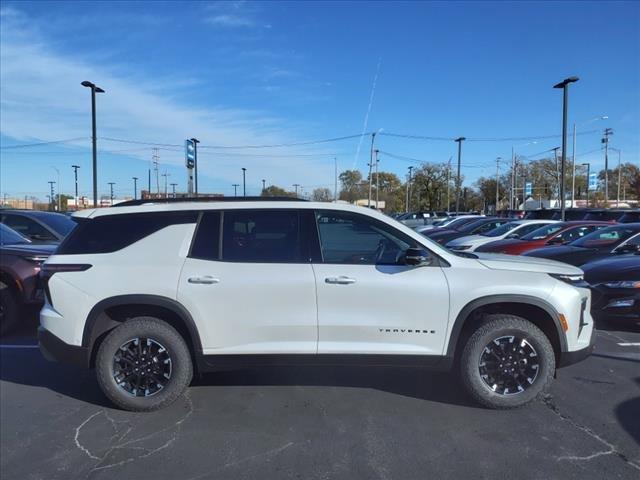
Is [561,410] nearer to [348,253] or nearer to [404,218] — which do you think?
[348,253]

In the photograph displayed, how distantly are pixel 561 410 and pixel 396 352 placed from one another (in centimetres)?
154

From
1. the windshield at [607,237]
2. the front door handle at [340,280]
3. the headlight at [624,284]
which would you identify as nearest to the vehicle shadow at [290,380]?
the front door handle at [340,280]

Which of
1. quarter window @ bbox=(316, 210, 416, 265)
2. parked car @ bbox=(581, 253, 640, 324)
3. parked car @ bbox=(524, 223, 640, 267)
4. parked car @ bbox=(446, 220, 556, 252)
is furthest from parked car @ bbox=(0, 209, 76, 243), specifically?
parked car @ bbox=(446, 220, 556, 252)

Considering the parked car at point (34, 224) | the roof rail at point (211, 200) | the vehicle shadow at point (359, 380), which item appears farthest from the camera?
the parked car at point (34, 224)

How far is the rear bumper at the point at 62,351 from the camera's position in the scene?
436 cm

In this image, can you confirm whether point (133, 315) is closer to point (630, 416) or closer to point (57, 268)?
point (57, 268)

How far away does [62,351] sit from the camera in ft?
14.4

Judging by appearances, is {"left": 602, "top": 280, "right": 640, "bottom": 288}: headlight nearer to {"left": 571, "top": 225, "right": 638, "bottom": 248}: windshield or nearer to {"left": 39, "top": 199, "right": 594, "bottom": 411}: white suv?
{"left": 39, "top": 199, "right": 594, "bottom": 411}: white suv

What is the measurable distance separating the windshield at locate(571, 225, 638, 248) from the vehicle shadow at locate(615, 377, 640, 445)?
19.3 ft

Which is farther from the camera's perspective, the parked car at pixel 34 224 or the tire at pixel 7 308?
the parked car at pixel 34 224

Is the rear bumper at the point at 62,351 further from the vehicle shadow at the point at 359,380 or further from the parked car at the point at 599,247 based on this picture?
the parked car at the point at 599,247

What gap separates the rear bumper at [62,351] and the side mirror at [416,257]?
284cm

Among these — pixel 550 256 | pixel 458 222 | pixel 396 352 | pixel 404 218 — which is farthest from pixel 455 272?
pixel 404 218

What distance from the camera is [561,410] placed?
14.4 feet
